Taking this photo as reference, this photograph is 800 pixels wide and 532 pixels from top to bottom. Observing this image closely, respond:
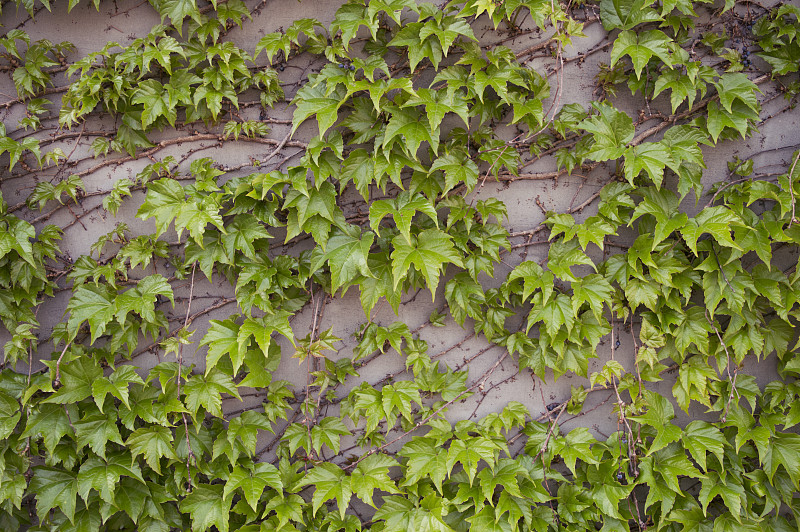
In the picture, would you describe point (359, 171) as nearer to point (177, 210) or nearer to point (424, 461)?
point (177, 210)

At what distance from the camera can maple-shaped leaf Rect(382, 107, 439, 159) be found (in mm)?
2324

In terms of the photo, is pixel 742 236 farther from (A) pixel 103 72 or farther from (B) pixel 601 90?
(A) pixel 103 72

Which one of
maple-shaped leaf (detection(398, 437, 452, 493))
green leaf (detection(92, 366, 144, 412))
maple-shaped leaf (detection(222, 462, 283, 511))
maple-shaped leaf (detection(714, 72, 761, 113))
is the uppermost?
maple-shaped leaf (detection(714, 72, 761, 113))

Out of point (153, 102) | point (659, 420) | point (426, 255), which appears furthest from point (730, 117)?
point (153, 102)

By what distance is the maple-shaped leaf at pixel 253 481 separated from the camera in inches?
95.3

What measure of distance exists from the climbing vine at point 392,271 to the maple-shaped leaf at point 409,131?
0.07ft

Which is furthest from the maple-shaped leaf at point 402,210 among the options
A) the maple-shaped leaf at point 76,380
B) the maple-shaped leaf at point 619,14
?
the maple-shaped leaf at point 76,380

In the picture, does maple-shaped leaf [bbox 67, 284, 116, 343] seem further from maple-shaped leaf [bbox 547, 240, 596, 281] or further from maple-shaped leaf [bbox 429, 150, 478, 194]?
maple-shaped leaf [bbox 547, 240, 596, 281]

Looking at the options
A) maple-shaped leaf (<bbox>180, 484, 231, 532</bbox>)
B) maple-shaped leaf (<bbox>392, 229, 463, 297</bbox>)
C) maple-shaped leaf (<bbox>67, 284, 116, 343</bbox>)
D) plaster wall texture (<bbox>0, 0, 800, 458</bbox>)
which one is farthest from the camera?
plaster wall texture (<bbox>0, 0, 800, 458</bbox>)

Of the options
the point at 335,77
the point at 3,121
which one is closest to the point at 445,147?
the point at 335,77

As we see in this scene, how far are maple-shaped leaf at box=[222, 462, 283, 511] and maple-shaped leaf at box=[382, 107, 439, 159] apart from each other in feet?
5.57

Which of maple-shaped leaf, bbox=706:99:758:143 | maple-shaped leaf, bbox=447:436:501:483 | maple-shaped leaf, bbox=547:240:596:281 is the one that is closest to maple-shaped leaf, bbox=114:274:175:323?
maple-shaped leaf, bbox=447:436:501:483

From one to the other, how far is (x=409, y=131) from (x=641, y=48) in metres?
1.18

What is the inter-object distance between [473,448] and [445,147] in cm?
149
